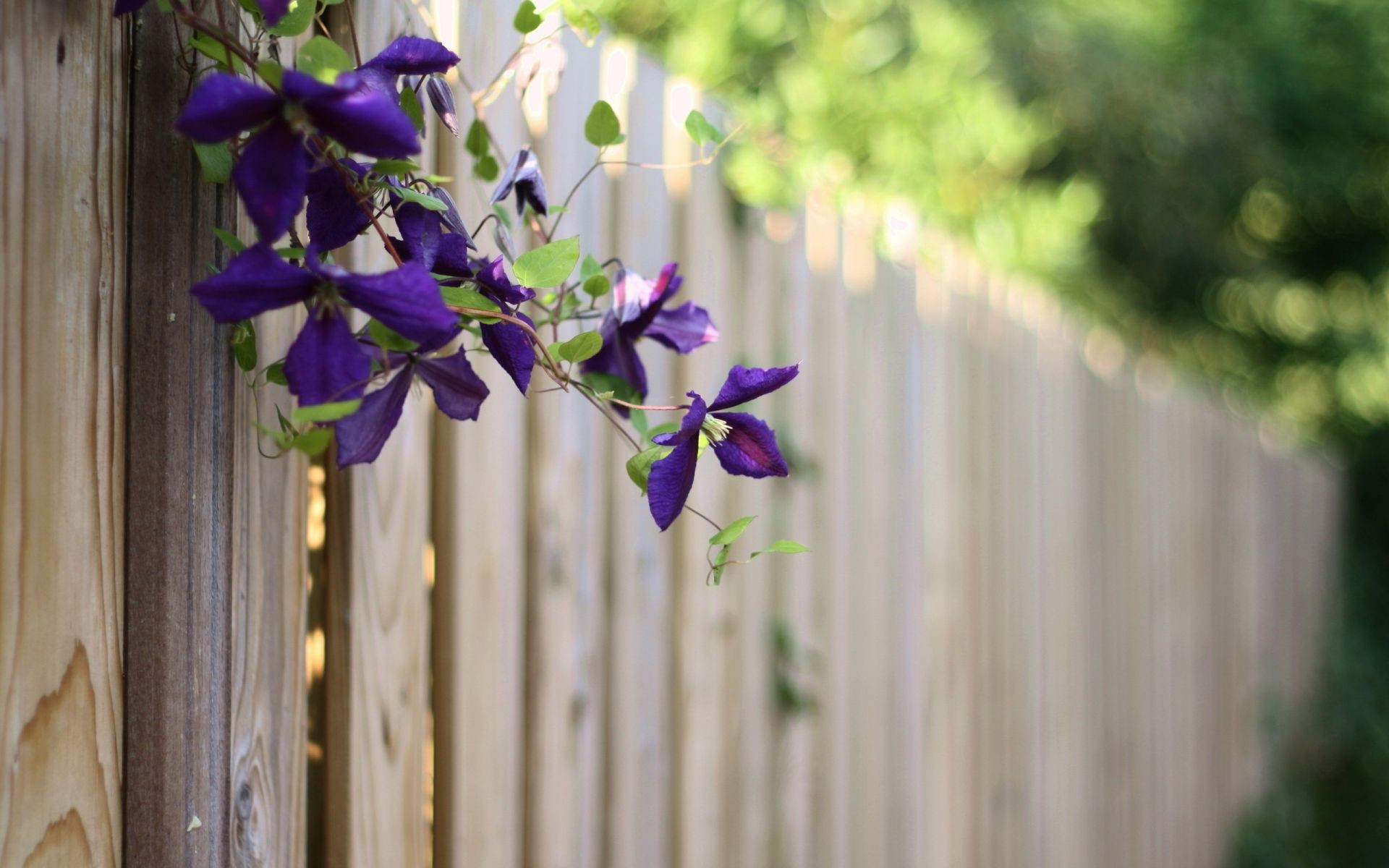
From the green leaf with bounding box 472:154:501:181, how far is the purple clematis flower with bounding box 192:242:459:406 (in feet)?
1.32

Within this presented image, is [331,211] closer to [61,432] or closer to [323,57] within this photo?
[323,57]

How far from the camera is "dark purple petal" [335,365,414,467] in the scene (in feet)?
2.20

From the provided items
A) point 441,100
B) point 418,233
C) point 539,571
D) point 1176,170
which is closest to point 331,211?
point 418,233

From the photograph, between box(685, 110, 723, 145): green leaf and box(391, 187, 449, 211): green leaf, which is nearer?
box(391, 187, 449, 211): green leaf

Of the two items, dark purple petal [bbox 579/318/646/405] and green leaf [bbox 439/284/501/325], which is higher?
green leaf [bbox 439/284/501/325]

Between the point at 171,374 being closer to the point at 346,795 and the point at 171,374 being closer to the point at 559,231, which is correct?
the point at 346,795

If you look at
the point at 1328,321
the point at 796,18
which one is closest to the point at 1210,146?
the point at 1328,321

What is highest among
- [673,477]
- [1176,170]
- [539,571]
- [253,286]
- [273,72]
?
[1176,170]

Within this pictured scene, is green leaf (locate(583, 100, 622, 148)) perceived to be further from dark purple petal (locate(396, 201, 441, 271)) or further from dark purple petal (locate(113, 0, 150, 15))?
dark purple petal (locate(113, 0, 150, 15))

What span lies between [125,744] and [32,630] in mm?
111

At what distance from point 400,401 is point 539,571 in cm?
61

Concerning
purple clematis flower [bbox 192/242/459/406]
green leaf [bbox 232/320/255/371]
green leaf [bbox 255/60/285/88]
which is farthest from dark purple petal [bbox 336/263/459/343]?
green leaf [bbox 232/320/255/371]

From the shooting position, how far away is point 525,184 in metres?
0.88

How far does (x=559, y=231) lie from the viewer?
1271 mm
